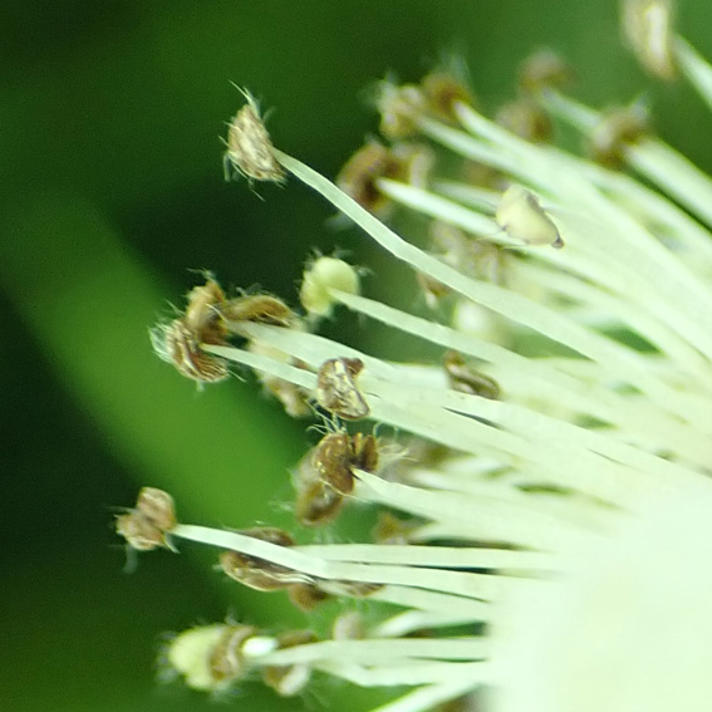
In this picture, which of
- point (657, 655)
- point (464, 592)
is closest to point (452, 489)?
point (464, 592)

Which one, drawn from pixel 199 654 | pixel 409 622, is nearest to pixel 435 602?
pixel 409 622

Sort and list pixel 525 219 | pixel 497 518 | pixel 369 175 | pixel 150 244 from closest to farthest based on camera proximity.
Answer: pixel 525 219, pixel 497 518, pixel 369 175, pixel 150 244

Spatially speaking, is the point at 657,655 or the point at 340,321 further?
the point at 340,321

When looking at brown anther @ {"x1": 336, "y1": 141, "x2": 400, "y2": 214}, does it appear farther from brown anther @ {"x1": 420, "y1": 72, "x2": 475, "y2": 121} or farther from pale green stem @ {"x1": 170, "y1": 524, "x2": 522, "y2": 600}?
pale green stem @ {"x1": 170, "y1": 524, "x2": 522, "y2": 600}

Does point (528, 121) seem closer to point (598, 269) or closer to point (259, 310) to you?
point (598, 269)

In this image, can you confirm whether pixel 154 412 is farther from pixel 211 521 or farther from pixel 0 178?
pixel 0 178
